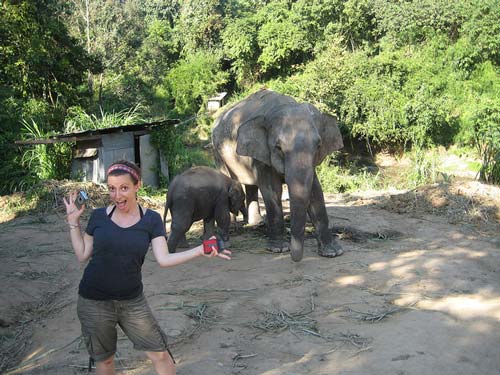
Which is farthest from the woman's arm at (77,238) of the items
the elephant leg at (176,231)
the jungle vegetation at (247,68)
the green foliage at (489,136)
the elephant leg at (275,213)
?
the green foliage at (489,136)

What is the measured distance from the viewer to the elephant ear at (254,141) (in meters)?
6.93

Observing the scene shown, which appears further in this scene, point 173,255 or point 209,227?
point 209,227

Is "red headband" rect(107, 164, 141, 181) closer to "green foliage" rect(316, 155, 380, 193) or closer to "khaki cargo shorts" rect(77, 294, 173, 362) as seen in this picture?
"khaki cargo shorts" rect(77, 294, 173, 362)

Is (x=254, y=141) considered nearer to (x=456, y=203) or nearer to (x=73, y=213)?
(x=73, y=213)

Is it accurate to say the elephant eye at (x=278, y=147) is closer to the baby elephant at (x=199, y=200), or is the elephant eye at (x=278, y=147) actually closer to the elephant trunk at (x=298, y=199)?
the elephant trunk at (x=298, y=199)

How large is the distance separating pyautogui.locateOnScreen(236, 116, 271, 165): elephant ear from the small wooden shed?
6.59 metres

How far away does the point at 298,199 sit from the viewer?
618 cm

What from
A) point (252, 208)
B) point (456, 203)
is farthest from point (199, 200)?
point (456, 203)

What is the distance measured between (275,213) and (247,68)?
2297 cm

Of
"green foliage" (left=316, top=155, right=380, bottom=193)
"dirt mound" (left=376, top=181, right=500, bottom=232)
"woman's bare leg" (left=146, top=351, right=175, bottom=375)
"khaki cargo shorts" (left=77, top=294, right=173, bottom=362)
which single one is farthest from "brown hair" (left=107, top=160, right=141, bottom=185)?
"green foliage" (left=316, top=155, right=380, bottom=193)

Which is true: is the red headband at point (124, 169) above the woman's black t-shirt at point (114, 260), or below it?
above

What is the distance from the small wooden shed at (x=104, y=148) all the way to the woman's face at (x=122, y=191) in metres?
9.74

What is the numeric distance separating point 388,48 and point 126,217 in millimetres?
23329

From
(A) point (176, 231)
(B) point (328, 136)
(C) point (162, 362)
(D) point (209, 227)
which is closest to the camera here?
(C) point (162, 362)
